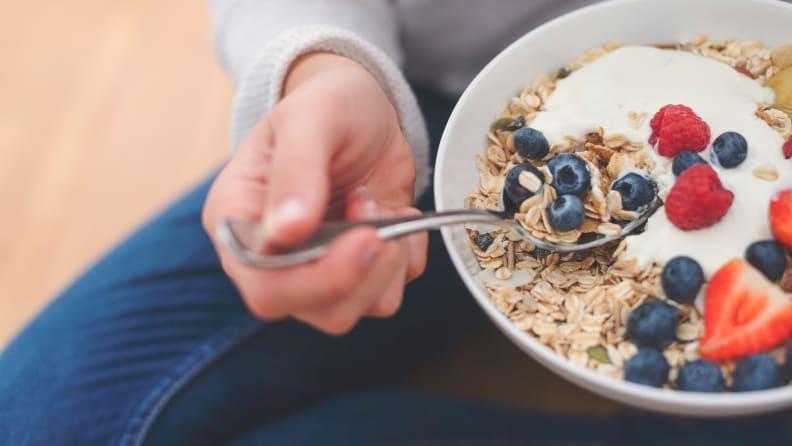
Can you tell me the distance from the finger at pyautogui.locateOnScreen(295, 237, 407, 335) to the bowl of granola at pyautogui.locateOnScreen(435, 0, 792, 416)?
59mm

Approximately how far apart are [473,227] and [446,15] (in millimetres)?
392

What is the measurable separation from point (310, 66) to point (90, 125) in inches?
43.6

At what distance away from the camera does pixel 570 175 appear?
67 cm

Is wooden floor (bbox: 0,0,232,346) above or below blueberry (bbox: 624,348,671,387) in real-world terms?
below

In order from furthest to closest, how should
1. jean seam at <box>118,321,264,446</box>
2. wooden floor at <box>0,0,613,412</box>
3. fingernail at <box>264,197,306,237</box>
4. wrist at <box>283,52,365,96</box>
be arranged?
wooden floor at <box>0,0,613,412</box> → jean seam at <box>118,321,264,446</box> → wrist at <box>283,52,365,96</box> → fingernail at <box>264,197,306,237</box>

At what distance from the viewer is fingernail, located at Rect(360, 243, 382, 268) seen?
58cm

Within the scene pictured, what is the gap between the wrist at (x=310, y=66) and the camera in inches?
32.8

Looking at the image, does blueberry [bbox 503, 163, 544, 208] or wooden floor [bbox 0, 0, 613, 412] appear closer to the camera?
blueberry [bbox 503, 163, 544, 208]

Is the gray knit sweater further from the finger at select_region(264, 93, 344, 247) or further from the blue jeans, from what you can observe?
the finger at select_region(264, 93, 344, 247)

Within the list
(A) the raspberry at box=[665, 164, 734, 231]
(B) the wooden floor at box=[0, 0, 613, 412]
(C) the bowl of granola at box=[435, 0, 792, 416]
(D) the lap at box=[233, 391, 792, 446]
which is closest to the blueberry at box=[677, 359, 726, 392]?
(C) the bowl of granola at box=[435, 0, 792, 416]

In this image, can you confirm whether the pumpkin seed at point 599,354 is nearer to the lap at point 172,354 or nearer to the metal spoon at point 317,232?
the metal spoon at point 317,232

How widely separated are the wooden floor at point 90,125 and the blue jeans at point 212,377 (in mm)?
608

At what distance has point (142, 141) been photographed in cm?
174

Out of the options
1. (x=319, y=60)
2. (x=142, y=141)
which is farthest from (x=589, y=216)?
(x=142, y=141)
